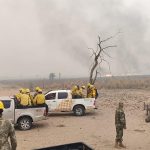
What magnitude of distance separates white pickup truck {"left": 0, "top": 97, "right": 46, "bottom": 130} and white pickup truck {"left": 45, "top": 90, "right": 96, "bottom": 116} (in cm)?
432

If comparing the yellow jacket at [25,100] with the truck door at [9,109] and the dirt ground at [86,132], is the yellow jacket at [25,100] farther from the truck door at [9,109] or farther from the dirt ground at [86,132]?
the dirt ground at [86,132]

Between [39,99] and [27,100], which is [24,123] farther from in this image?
[39,99]

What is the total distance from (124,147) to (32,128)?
611 centimetres

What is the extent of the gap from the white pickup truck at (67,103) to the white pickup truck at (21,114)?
4315 millimetres

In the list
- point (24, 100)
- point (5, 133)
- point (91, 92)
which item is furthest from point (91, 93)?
point (5, 133)

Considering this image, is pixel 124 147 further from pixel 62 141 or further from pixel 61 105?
pixel 61 105

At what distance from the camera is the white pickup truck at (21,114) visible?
18594 mm

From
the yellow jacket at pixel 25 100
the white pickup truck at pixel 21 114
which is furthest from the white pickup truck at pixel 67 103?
the yellow jacket at pixel 25 100

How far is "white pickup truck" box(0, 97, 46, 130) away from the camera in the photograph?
18594 millimetres

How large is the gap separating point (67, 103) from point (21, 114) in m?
5.35

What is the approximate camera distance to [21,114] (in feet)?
61.9

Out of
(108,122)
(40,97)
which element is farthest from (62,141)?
(108,122)

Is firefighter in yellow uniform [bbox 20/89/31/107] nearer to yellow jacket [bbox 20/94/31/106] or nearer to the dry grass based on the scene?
yellow jacket [bbox 20/94/31/106]

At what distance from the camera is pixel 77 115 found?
2402cm
